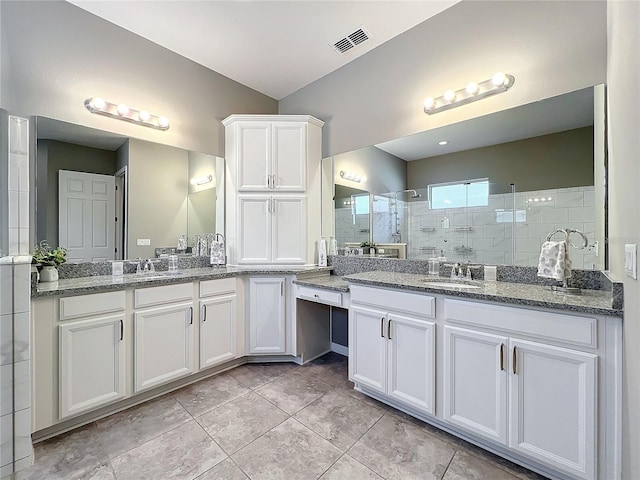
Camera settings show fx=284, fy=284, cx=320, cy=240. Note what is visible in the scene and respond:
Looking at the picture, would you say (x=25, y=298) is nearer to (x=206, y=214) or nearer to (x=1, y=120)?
(x=1, y=120)

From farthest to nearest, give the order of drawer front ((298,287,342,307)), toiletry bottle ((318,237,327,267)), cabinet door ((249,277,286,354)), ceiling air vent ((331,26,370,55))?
1. toiletry bottle ((318,237,327,267))
2. cabinet door ((249,277,286,354))
3. ceiling air vent ((331,26,370,55))
4. drawer front ((298,287,342,307))

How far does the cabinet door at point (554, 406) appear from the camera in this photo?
1220 millimetres

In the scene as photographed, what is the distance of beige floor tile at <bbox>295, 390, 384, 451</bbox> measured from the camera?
168 centimetres

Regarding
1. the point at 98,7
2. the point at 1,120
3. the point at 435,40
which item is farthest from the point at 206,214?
the point at 435,40

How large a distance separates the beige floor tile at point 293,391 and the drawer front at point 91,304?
3.91ft

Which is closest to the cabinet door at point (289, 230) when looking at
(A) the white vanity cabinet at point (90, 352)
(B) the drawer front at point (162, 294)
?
(B) the drawer front at point (162, 294)

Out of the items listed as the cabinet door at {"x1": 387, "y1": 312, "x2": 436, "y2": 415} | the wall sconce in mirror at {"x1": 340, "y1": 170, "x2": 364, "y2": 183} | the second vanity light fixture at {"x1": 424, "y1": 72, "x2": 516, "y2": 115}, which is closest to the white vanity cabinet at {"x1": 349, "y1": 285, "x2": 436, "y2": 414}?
the cabinet door at {"x1": 387, "y1": 312, "x2": 436, "y2": 415}

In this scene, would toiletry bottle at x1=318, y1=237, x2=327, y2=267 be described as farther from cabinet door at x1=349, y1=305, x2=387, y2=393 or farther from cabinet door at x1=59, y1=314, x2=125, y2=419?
cabinet door at x1=59, y1=314, x2=125, y2=419

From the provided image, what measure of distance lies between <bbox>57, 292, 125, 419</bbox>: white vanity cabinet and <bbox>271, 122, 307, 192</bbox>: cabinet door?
5.35 ft

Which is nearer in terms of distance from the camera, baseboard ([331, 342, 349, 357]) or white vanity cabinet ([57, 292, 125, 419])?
white vanity cabinet ([57, 292, 125, 419])

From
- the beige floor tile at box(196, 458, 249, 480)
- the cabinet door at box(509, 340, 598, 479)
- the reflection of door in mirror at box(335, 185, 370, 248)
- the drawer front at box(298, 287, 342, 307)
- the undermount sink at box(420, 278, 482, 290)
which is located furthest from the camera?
the reflection of door in mirror at box(335, 185, 370, 248)

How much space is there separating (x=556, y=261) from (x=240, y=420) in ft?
6.84

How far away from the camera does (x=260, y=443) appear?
1.62m

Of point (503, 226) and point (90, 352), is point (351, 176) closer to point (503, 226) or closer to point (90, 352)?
point (503, 226)
